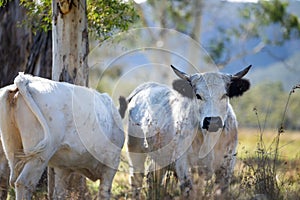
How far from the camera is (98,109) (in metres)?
9.24

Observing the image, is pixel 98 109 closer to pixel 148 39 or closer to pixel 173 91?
pixel 173 91

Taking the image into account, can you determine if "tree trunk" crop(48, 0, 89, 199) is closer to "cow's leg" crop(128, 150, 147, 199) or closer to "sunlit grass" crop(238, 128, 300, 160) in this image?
"cow's leg" crop(128, 150, 147, 199)

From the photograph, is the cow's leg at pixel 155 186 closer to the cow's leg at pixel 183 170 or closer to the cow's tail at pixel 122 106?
the cow's leg at pixel 183 170

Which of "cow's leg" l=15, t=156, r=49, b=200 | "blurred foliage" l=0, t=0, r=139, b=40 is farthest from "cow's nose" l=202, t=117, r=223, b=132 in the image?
"blurred foliage" l=0, t=0, r=139, b=40

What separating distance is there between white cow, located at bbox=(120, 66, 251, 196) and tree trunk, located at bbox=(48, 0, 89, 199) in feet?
3.76

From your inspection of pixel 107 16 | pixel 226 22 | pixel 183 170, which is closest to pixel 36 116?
pixel 183 170

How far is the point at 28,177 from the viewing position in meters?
8.20

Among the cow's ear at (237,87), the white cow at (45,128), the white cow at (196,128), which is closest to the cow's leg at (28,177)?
the white cow at (45,128)

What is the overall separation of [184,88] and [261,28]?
924 inches

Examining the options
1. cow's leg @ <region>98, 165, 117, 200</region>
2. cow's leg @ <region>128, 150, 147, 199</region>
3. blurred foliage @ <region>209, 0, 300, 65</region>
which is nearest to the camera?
cow's leg @ <region>98, 165, 117, 200</region>

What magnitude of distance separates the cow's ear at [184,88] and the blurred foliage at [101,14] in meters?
1.52

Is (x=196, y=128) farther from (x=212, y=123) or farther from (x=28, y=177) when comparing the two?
(x=28, y=177)

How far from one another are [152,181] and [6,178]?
195 cm

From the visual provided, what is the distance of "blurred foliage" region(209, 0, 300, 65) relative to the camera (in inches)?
1209
